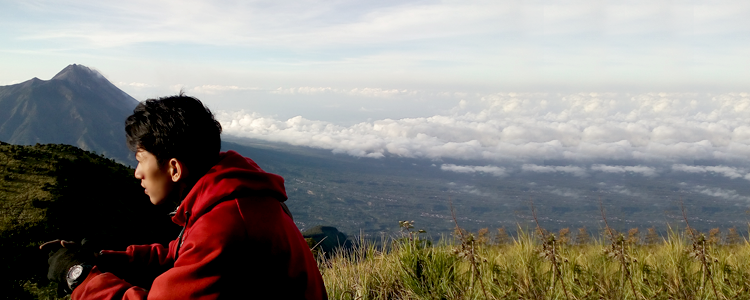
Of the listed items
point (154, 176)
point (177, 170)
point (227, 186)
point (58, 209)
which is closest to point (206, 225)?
point (227, 186)

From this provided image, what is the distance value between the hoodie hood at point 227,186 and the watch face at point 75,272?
0.77 metres

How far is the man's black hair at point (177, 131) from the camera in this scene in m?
2.87

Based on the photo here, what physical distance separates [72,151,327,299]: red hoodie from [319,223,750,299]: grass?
126 inches

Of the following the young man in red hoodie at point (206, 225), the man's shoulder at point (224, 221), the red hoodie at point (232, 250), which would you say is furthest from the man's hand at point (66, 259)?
the man's shoulder at point (224, 221)

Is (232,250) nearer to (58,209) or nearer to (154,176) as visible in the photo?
(154,176)

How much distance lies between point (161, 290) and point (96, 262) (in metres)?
0.95

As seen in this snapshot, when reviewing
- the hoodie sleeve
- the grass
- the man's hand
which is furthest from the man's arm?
the grass

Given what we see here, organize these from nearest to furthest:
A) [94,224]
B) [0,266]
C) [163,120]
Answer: [163,120] < [0,266] < [94,224]

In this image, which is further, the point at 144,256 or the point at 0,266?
the point at 0,266

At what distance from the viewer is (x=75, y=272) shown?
9.83 ft

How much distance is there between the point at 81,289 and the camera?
2.91 m

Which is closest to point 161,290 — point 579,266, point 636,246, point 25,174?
point 25,174

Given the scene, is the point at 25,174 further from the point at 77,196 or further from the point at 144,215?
the point at 144,215

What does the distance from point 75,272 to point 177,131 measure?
44.5 inches
